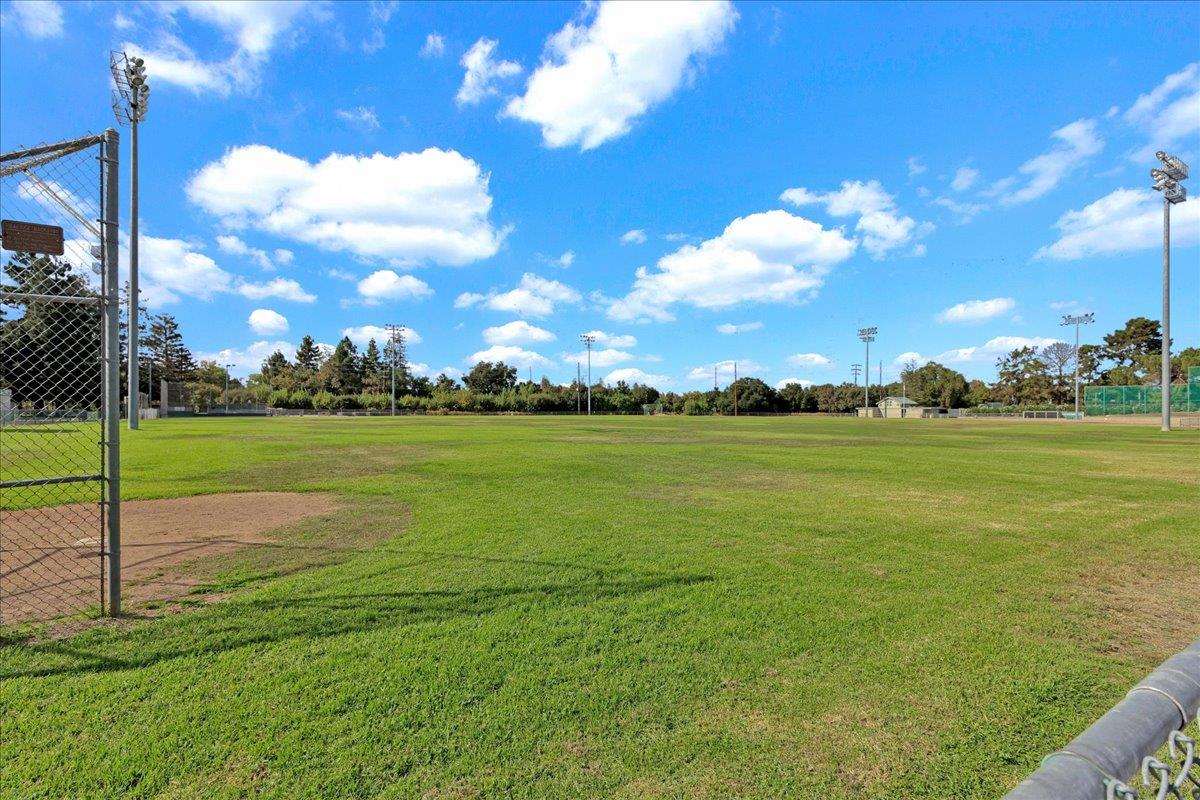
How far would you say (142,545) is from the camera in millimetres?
6496

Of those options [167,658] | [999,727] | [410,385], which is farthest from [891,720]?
[410,385]

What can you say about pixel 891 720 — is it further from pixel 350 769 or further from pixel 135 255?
pixel 135 255

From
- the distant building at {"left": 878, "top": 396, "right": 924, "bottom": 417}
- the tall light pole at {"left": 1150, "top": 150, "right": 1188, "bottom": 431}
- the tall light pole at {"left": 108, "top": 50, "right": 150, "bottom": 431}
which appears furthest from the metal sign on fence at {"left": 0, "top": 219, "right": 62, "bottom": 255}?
the distant building at {"left": 878, "top": 396, "right": 924, "bottom": 417}

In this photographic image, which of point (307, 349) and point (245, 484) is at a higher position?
point (307, 349)

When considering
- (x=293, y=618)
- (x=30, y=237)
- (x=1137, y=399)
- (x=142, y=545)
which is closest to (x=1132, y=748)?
(x=293, y=618)

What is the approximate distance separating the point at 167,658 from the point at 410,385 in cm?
11387

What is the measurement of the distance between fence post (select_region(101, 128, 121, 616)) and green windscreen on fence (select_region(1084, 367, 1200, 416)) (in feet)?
250

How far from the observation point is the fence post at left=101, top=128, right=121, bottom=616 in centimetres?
402

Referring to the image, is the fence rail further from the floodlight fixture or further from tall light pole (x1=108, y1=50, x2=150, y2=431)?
the floodlight fixture

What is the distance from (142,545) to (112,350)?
371 cm

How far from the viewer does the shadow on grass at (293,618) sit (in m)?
3.66

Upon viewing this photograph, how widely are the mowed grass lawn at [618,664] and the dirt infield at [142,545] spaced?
0.72 meters

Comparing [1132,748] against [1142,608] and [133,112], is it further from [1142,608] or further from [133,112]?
[133,112]

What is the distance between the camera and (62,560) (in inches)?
232
